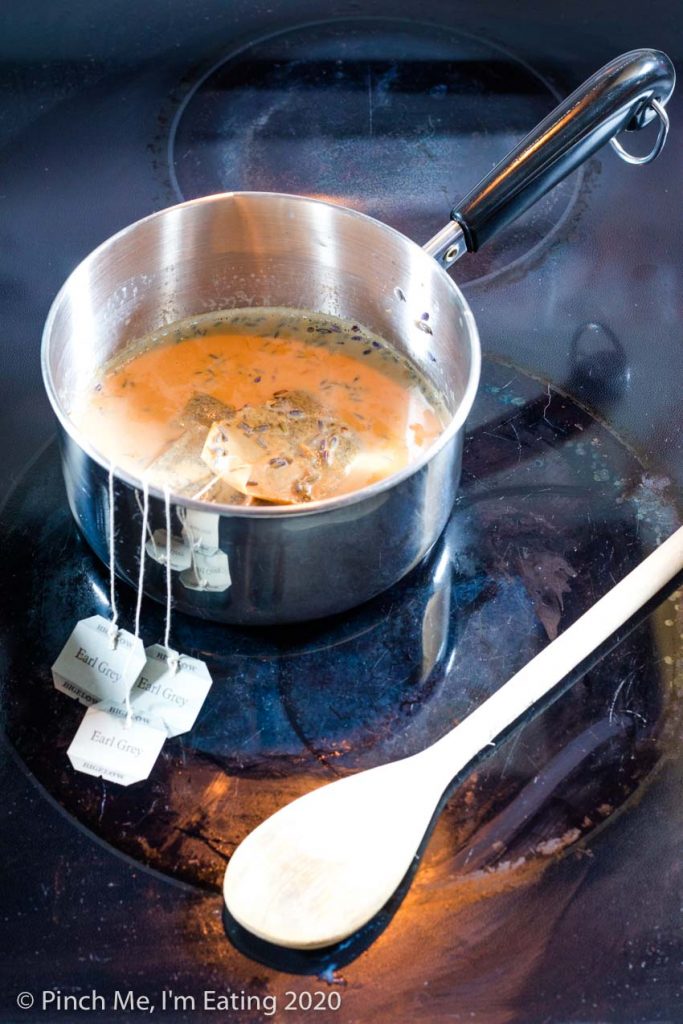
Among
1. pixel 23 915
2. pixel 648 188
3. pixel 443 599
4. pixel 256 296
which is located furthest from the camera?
pixel 648 188

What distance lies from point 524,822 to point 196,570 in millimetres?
233

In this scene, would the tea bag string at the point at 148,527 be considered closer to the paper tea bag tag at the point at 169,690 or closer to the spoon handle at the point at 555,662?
the paper tea bag tag at the point at 169,690

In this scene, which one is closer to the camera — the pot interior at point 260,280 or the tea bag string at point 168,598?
the tea bag string at point 168,598

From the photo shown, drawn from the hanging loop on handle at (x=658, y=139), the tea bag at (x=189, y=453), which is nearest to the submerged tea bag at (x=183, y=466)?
the tea bag at (x=189, y=453)

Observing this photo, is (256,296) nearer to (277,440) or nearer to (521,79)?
(277,440)

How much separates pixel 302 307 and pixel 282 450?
0.55 ft

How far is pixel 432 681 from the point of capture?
79 centimetres

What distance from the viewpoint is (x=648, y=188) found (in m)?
1.09

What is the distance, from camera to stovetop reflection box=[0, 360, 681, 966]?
733 mm

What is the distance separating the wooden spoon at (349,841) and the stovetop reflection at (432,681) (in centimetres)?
2

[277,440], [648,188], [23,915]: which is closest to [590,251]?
[648,188]

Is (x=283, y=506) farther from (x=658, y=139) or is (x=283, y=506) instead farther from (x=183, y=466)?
(x=658, y=139)

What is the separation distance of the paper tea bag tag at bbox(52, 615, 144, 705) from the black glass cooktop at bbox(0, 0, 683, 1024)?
12 mm

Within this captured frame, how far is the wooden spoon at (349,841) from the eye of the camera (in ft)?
2.23
